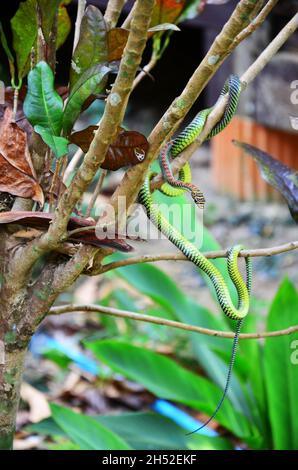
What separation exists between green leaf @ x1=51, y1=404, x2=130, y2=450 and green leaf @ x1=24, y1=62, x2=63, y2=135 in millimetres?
762

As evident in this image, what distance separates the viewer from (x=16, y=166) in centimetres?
91

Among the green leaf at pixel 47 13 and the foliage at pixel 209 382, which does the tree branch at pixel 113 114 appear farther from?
the foliage at pixel 209 382

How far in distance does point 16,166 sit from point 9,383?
0.96ft

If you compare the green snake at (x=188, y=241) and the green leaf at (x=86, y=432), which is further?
the green leaf at (x=86, y=432)

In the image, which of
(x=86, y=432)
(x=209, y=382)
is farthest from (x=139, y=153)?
(x=209, y=382)

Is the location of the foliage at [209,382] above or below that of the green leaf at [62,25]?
below

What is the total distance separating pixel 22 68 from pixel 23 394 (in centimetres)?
136

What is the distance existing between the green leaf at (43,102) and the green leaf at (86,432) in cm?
76

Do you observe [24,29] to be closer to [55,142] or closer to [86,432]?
[55,142]

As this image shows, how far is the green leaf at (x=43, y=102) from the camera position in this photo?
0.85 meters

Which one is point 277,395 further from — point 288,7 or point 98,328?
point 288,7

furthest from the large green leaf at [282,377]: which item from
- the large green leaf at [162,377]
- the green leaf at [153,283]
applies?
the green leaf at [153,283]

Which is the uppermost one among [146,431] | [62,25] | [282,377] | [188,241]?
[62,25]
